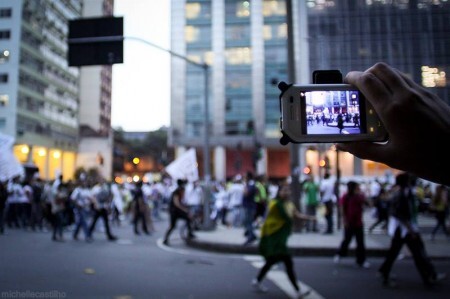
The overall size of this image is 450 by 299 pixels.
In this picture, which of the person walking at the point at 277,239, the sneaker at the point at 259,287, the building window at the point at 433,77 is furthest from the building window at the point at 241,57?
the building window at the point at 433,77

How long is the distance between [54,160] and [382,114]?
172ft

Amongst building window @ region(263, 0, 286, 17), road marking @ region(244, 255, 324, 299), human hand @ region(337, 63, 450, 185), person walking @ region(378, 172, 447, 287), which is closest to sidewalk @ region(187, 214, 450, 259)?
road marking @ region(244, 255, 324, 299)

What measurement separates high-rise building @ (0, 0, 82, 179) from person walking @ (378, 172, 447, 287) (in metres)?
27.9

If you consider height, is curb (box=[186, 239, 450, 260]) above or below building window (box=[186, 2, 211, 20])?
below

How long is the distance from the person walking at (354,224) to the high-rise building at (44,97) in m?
26.5

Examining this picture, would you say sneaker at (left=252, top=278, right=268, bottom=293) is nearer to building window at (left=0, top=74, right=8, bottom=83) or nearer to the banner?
the banner

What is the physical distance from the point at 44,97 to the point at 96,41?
138 ft

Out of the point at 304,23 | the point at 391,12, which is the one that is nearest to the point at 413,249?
the point at 304,23

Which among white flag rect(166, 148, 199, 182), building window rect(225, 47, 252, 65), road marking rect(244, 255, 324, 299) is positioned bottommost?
road marking rect(244, 255, 324, 299)

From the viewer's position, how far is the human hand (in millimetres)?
1237

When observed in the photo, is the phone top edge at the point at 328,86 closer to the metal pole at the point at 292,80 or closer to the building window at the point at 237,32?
the metal pole at the point at 292,80

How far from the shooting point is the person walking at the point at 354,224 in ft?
28.2

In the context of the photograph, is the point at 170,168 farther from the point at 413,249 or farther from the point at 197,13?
the point at 197,13

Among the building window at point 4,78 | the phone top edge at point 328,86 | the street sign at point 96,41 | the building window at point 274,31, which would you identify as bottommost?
the phone top edge at point 328,86
